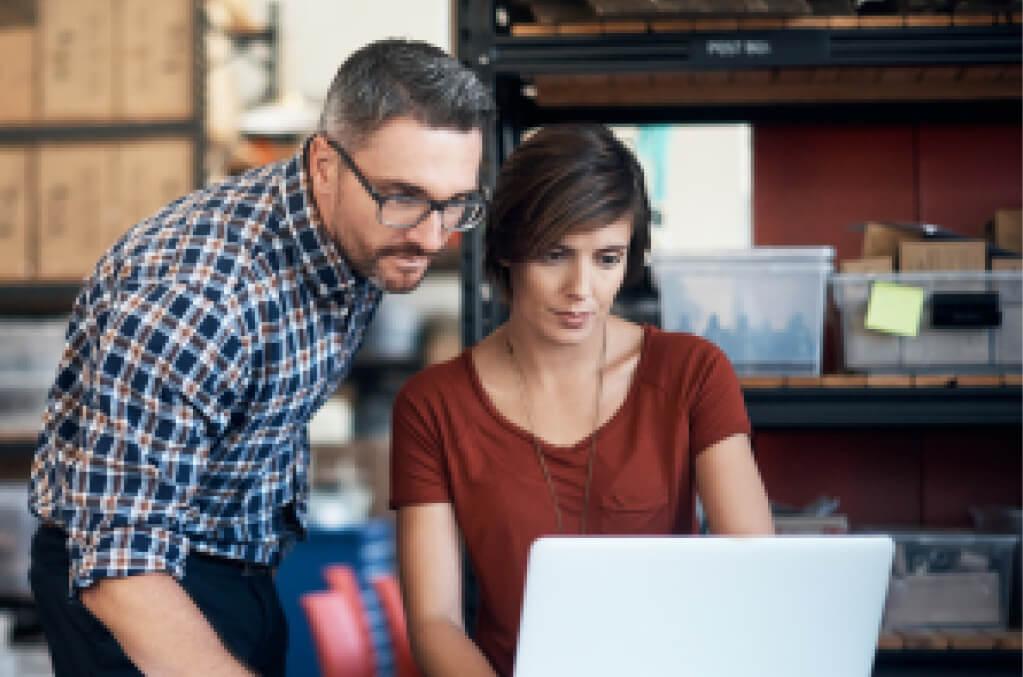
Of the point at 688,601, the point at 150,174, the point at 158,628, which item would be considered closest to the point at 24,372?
the point at 150,174

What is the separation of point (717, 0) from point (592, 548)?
1.12 metres

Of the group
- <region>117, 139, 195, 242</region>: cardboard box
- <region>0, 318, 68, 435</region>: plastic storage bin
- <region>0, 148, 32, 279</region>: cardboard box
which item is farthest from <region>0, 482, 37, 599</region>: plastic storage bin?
<region>117, 139, 195, 242</region>: cardboard box

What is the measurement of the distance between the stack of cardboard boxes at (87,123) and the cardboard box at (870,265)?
202 cm

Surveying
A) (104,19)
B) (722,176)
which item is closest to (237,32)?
(104,19)

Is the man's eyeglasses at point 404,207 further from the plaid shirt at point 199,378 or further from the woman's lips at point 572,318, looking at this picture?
the woman's lips at point 572,318

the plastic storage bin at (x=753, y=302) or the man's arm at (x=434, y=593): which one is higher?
the plastic storage bin at (x=753, y=302)

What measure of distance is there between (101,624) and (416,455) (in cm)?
44

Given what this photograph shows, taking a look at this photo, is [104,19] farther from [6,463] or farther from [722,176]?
[722,176]

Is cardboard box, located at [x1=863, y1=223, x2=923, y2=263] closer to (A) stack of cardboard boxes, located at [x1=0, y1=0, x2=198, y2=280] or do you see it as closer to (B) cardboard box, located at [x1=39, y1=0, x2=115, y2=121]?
(A) stack of cardboard boxes, located at [x1=0, y1=0, x2=198, y2=280]

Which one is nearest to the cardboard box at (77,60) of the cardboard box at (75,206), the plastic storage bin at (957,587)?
the cardboard box at (75,206)

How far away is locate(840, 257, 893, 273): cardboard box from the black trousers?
1.07m

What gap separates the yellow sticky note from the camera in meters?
1.83

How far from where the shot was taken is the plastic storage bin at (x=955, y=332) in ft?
6.03

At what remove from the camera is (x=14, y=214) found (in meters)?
3.32
